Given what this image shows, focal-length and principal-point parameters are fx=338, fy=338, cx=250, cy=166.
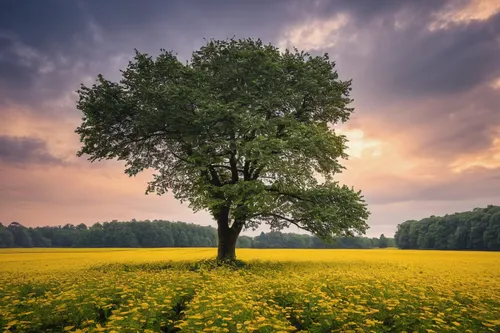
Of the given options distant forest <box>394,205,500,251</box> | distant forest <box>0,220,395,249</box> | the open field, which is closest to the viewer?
the open field

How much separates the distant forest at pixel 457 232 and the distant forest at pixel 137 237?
1605 cm

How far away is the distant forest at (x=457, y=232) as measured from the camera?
Answer: 3204 inches

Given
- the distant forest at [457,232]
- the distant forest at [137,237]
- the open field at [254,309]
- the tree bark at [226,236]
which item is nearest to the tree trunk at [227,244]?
the tree bark at [226,236]

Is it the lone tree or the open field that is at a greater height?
the lone tree

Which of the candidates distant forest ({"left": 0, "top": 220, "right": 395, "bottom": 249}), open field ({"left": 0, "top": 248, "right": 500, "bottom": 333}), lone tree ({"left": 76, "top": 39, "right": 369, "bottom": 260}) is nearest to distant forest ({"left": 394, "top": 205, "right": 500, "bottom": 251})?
distant forest ({"left": 0, "top": 220, "right": 395, "bottom": 249})

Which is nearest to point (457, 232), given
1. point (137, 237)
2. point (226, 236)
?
point (226, 236)

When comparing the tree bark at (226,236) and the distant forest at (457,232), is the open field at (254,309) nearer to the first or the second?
the tree bark at (226,236)

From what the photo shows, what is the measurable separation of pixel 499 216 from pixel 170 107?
90045mm

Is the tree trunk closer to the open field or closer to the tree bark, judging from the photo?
the tree bark

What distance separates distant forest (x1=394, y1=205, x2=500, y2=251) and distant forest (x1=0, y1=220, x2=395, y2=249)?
16.0m

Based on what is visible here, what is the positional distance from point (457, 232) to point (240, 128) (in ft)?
289

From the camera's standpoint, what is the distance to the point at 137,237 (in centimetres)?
9638

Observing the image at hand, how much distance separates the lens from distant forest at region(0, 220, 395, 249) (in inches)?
3696

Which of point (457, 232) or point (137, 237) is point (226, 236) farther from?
point (457, 232)
